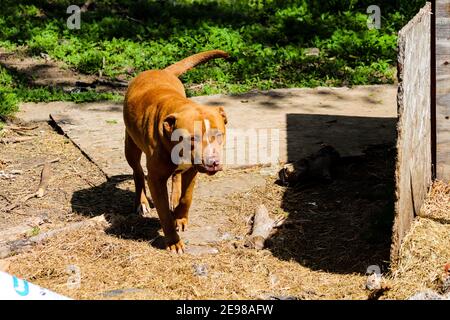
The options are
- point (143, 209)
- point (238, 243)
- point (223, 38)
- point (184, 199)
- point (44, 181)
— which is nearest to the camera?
point (238, 243)

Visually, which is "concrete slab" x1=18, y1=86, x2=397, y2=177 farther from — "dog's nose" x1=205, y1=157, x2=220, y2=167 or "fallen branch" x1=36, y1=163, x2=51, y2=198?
"dog's nose" x1=205, y1=157, x2=220, y2=167

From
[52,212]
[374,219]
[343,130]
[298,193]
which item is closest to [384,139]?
[343,130]

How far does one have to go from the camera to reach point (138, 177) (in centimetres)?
730

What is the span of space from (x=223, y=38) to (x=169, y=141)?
6.61 m

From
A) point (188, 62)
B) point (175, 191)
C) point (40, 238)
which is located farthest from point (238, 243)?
point (188, 62)

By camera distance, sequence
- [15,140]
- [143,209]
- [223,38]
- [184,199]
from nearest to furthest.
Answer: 1. [184,199]
2. [143,209]
3. [15,140]
4. [223,38]

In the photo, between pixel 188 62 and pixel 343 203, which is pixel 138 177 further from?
pixel 343 203

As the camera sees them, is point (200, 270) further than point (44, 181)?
No

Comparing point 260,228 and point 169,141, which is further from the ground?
point 169,141

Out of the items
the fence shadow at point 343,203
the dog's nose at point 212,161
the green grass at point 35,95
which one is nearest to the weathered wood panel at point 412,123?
the fence shadow at point 343,203

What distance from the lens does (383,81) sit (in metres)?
11.0

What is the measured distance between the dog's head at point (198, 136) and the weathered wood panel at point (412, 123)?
4.05ft

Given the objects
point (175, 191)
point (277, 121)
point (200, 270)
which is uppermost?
point (277, 121)
